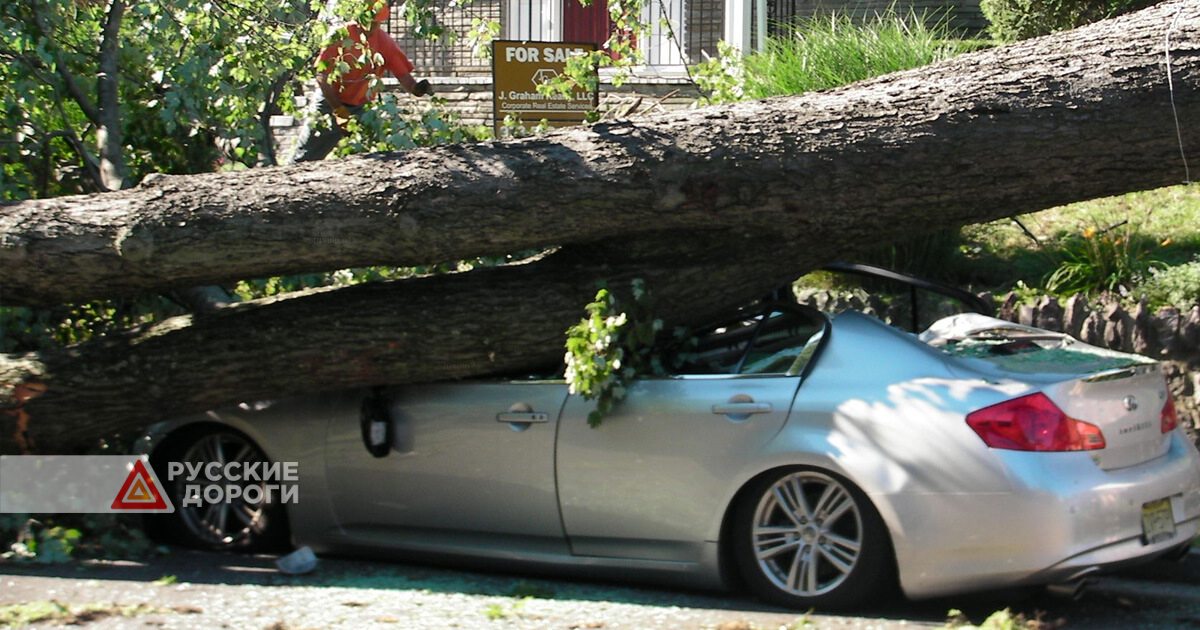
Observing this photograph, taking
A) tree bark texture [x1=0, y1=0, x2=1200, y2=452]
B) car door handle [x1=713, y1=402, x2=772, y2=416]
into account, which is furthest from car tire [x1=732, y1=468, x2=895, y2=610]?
tree bark texture [x1=0, y1=0, x2=1200, y2=452]

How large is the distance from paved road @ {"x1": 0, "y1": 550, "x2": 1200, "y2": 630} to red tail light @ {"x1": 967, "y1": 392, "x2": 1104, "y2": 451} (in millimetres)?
733

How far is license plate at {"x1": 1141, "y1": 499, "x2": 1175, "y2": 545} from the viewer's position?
483 centimetres

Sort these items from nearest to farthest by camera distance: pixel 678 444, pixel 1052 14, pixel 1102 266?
pixel 678 444
pixel 1102 266
pixel 1052 14

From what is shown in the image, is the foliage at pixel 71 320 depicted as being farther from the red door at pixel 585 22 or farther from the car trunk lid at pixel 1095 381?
the red door at pixel 585 22

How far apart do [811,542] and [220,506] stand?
3.15m

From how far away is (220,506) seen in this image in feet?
21.5

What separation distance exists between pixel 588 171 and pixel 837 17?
27.6ft

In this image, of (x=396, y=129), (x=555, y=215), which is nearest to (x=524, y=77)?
(x=396, y=129)

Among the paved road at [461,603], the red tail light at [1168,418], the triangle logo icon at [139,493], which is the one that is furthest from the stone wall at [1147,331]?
the triangle logo icon at [139,493]

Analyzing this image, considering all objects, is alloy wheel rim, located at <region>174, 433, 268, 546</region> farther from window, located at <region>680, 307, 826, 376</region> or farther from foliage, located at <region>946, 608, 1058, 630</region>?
foliage, located at <region>946, 608, 1058, 630</region>

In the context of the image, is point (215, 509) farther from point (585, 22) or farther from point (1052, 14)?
point (585, 22)

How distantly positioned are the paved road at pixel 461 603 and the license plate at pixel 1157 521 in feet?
1.29

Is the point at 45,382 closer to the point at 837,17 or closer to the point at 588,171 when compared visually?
the point at 588,171

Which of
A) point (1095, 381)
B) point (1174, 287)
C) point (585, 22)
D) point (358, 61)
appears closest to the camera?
point (1095, 381)
